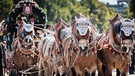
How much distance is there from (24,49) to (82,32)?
5162mm

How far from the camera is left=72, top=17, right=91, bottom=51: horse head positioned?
673 inches

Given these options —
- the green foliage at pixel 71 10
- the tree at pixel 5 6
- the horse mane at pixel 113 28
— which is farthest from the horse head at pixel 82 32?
the green foliage at pixel 71 10

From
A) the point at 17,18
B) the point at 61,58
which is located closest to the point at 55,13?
the point at 17,18

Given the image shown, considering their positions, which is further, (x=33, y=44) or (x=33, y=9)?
(x=33, y=9)

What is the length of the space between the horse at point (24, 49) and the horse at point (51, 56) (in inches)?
14.4

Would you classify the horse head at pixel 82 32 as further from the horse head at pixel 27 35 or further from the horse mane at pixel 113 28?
the horse head at pixel 27 35

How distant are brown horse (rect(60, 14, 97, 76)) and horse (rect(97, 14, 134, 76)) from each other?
0.59m

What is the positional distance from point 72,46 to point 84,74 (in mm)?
867

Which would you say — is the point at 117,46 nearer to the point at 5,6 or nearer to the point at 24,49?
the point at 24,49

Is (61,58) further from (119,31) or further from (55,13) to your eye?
(55,13)

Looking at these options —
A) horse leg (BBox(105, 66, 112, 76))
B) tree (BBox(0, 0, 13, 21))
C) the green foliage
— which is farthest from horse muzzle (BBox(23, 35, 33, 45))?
the green foliage

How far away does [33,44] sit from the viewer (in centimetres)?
2158

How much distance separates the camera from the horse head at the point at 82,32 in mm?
17094

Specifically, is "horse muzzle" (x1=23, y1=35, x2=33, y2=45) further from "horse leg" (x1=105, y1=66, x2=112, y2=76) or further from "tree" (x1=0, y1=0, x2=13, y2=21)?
"tree" (x1=0, y1=0, x2=13, y2=21)
